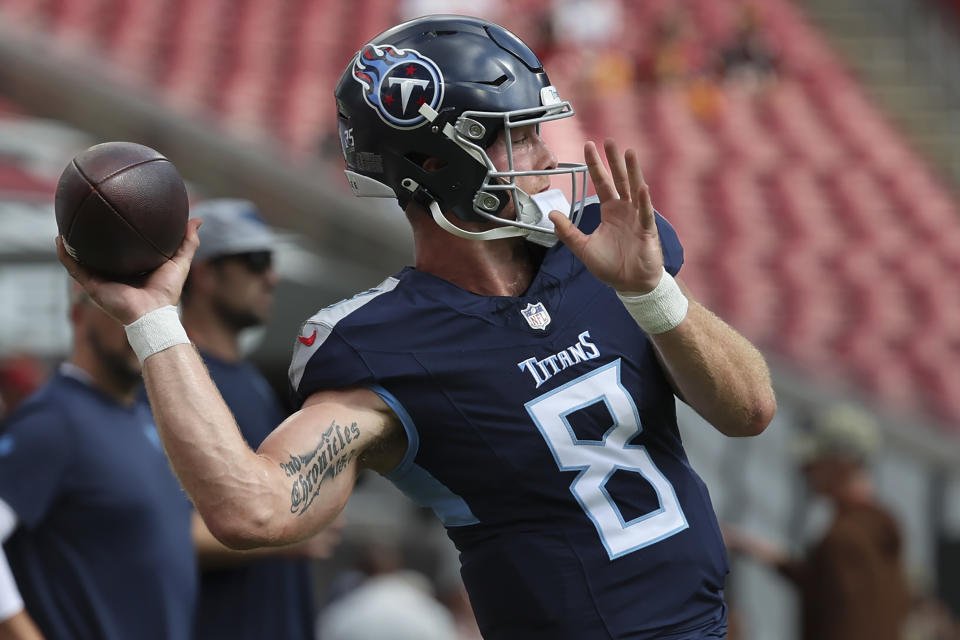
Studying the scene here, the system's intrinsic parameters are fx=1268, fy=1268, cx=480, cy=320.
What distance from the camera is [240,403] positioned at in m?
3.59

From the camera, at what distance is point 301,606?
3.58 metres

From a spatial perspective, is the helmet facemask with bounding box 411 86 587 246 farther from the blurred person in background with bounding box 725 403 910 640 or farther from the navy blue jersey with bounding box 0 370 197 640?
the blurred person in background with bounding box 725 403 910 640

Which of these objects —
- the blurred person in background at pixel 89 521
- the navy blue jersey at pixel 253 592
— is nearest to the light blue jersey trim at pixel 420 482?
the blurred person in background at pixel 89 521

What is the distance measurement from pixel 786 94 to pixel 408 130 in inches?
440

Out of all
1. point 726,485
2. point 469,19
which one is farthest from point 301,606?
point 726,485

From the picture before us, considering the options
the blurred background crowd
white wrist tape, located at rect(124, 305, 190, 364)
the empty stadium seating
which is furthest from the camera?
the empty stadium seating

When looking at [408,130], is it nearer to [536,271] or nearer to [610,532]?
[536,271]

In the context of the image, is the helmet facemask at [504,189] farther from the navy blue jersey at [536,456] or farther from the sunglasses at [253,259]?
the sunglasses at [253,259]

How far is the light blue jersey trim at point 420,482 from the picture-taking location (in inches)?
83.0

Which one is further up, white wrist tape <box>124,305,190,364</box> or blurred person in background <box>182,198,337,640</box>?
white wrist tape <box>124,305,190,364</box>

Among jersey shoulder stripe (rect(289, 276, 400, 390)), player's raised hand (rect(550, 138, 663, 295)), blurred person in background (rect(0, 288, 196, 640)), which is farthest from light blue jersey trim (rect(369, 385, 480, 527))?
blurred person in background (rect(0, 288, 196, 640))

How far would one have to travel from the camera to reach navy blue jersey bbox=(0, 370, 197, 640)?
2.98 metres

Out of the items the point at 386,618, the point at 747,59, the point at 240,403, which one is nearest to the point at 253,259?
the point at 240,403

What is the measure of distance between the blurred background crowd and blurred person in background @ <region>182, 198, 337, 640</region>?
35.4 inches
